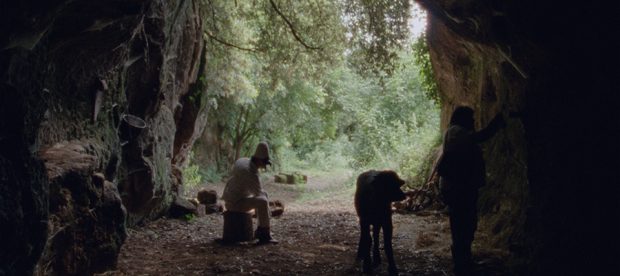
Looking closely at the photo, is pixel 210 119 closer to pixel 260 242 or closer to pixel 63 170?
pixel 260 242

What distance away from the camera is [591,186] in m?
4.66

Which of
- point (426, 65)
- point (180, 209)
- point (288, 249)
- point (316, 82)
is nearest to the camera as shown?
point (288, 249)

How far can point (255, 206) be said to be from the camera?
27.9 ft

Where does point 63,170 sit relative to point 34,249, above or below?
above

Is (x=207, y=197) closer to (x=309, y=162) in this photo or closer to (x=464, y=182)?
(x=464, y=182)

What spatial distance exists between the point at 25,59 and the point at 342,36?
9694 mm

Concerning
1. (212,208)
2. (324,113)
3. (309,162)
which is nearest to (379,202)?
(212,208)

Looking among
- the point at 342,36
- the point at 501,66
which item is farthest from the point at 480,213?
the point at 342,36

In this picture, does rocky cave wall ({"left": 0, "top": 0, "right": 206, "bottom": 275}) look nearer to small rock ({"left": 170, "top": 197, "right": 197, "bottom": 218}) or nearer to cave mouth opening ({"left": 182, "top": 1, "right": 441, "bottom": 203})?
small rock ({"left": 170, "top": 197, "right": 197, "bottom": 218})

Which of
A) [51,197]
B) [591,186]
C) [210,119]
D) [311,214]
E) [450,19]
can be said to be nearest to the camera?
[591,186]

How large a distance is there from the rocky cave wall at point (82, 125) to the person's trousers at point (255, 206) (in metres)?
1.92


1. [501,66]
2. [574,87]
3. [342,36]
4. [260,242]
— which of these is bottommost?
[260,242]

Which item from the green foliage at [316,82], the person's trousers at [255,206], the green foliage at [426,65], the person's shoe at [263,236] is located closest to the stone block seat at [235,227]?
the person's trousers at [255,206]

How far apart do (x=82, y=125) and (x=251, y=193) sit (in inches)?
108
